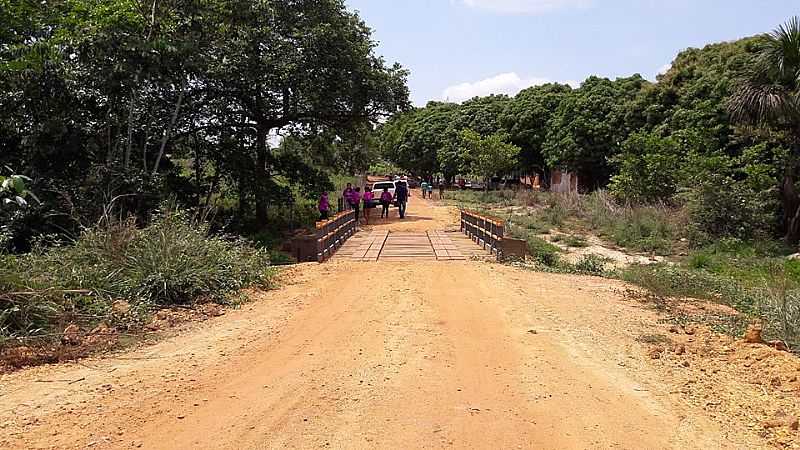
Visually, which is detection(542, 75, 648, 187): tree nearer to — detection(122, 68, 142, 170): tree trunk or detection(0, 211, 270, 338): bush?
detection(122, 68, 142, 170): tree trunk

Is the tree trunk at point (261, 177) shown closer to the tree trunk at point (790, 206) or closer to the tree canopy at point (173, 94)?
the tree canopy at point (173, 94)

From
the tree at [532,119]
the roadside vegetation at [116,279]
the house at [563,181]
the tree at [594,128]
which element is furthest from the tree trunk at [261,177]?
the tree at [532,119]

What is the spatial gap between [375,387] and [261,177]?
17173 millimetres

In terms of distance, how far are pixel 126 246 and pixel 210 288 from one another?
1.27 metres

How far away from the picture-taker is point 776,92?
57.8ft

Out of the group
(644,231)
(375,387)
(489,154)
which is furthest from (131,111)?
(489,154)

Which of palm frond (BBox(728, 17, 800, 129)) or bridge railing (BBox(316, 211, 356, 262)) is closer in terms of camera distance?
bridge railing (BBox(316, 211, 356, 262))

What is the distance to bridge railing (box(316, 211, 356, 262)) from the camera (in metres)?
14.2

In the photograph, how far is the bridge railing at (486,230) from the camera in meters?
14.6

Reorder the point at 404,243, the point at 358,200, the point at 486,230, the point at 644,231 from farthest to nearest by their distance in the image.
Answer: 1. the point at 358,200
2. the point at 644,231
3. the point at 404,243
4. the point at 486,230

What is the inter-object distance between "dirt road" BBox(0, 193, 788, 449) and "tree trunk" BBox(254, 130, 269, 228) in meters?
12.9

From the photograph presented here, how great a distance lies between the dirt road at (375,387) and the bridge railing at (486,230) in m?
5.49

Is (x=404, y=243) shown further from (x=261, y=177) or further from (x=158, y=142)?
(x=158, y=142)

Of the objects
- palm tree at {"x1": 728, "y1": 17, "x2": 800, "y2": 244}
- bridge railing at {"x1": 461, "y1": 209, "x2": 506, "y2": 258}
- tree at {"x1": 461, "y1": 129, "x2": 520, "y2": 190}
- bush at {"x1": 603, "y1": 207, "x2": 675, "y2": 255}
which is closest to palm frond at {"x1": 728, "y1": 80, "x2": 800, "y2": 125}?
palm tree at {"x1": 728, "y1": 17, "x2": 800, "y2": 244}
